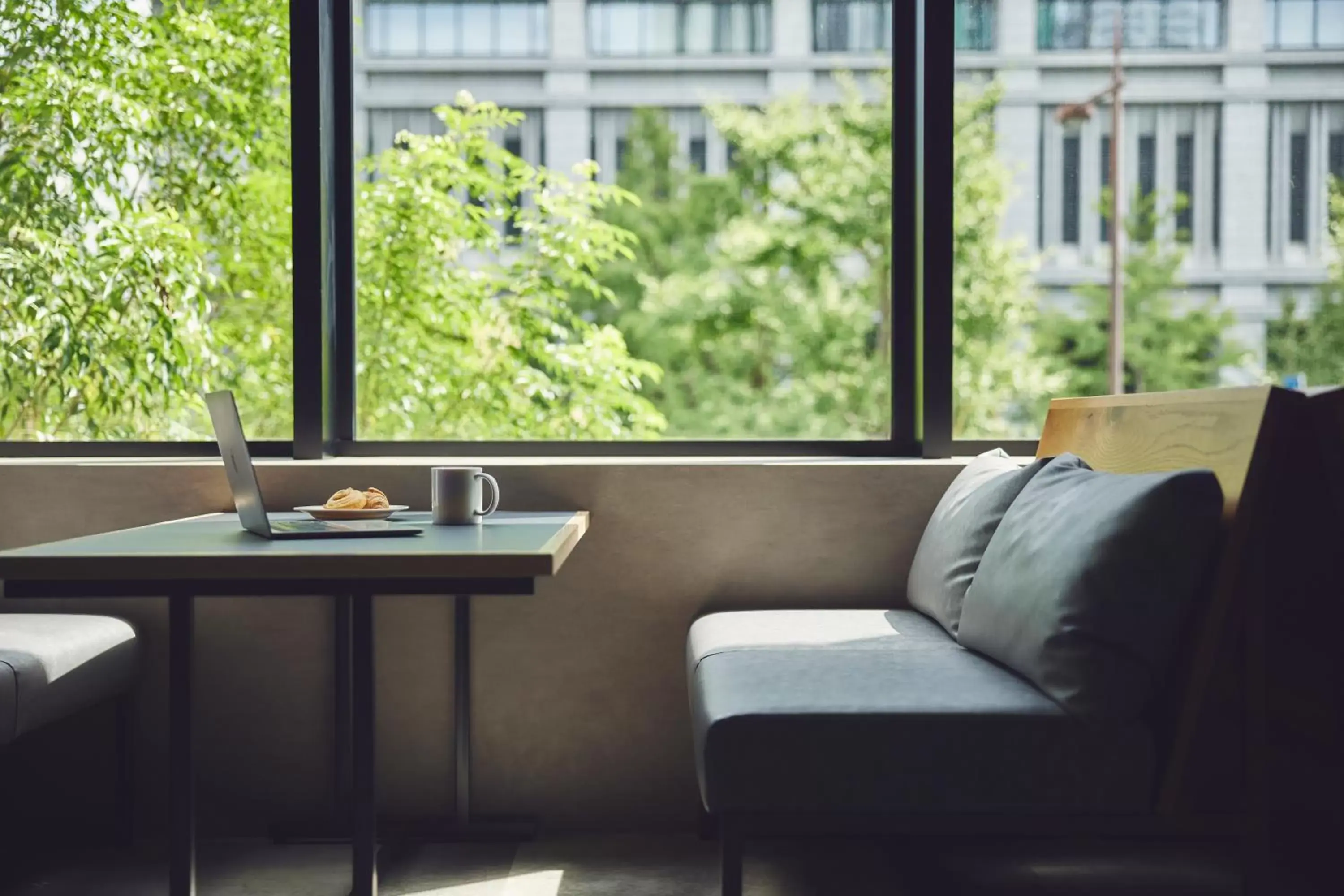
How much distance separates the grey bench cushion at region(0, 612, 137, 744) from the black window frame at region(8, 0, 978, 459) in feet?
1.82

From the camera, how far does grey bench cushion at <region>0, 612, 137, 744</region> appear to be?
1.91 meters

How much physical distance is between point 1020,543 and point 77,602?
2.04m

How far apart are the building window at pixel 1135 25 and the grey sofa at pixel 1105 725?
1.97m

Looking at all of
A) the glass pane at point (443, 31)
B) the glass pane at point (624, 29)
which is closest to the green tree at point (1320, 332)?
the glass pane at point (624, 29)


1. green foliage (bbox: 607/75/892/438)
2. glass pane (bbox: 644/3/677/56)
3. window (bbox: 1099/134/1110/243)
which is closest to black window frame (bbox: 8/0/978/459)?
green foliage (bbox: 607/75/892/438)

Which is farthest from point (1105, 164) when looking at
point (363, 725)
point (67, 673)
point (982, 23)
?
point (67, 673)

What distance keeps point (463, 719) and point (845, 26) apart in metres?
2.08

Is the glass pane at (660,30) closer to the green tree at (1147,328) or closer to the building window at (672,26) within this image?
the building window at (672,26)

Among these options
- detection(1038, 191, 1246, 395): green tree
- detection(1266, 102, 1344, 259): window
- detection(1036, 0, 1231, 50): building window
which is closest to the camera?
detection(1266, 102, 1344, 259): window

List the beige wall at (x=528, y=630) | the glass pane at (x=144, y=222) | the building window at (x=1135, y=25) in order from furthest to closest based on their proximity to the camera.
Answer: the building window at (x=1135, y=25) < the glass pane at (x=144, y=222) < the beige wall at (x=528, y=630)

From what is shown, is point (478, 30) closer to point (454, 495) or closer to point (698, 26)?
point (698, 26)

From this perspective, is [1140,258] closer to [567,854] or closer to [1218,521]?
[1218,521]

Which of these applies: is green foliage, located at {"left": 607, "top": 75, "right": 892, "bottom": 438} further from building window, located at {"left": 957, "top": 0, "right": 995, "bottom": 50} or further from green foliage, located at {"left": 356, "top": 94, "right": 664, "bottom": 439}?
building window, located at {"left": 957, "top": 0, "right": 995, "bottom": 50}

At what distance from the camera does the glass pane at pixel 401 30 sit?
9.61ft
